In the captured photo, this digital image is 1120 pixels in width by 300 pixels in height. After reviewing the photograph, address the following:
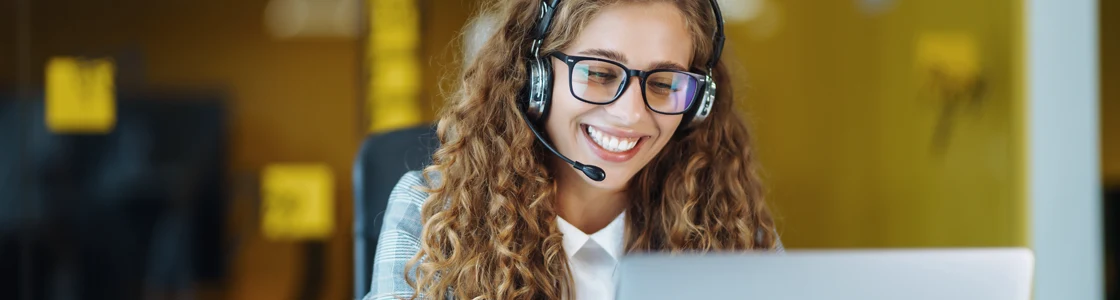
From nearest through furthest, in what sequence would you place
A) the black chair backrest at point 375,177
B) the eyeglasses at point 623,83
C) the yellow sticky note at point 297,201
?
the eyeglasses at point 623,83 → the black chair backrest at point 375,177 → the yellow sticky note at point 297,201

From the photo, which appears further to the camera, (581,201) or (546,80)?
(581,201)

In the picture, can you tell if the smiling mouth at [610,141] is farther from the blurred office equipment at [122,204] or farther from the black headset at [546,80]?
the blurred office equipment at [122,204]

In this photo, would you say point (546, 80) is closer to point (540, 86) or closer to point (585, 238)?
point (540, 86)

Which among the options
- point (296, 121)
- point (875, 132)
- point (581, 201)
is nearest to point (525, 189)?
point (581, 201)

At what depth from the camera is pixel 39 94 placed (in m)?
2.73

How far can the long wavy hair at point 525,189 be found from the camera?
1.16 metres

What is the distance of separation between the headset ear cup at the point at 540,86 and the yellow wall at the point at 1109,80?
1.90 metres

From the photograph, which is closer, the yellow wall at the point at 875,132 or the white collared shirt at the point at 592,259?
the white collared shirt at the point at 592,259

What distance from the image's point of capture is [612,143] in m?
1.14

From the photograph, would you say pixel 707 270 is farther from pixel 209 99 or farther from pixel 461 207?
pixel 209 99

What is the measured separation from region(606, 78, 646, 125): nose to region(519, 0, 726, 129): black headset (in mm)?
92

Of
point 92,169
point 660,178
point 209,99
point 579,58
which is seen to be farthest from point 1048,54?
point 92,169

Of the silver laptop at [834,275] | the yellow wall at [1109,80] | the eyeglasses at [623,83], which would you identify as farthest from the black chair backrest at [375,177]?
the yellow wall at [1109,80]

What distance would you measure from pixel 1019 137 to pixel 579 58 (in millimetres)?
2039
